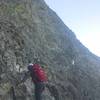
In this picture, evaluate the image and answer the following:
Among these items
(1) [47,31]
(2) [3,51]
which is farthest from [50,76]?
(1) [47,31]

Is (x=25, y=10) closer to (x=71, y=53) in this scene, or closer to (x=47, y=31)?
(x=47, y=31)

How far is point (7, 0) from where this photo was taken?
24078 millimetres

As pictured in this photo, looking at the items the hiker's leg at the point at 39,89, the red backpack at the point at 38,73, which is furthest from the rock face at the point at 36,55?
the red backpack at the point at 38,73

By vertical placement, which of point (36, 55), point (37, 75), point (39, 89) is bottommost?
point (39, 89)

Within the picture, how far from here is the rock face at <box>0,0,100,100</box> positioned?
18.4 meters

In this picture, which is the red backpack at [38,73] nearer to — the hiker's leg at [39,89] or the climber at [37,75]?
the climber at [37,75]

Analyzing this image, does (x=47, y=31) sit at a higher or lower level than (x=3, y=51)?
higher

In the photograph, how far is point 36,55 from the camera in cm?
2281

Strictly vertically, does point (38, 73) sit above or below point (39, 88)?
above

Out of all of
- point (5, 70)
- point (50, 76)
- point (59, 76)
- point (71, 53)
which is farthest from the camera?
point (71, 53)

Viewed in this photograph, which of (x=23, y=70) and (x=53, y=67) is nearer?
(x=23, y=70)

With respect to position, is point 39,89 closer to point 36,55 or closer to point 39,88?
point 39,88

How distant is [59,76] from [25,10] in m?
5.86

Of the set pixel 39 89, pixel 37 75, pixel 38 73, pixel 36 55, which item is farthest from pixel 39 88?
pixel 36 55
